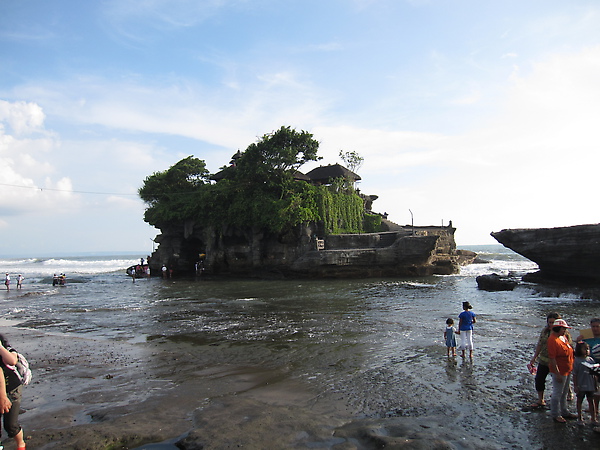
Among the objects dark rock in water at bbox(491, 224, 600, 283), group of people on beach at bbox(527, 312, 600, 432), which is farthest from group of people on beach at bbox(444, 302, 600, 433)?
dark rock in water at bbox(491, 224, 600, 283)

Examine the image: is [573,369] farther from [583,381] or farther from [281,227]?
[281,227]

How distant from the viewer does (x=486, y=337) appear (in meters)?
12.0

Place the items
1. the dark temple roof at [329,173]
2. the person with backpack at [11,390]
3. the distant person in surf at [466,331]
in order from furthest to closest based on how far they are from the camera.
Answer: the dark temple roof at [329,173]
the distant person in surf at [466,331]
the person with backpack at [11,390]

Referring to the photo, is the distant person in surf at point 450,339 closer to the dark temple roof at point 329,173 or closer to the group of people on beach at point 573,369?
the group of people on beach at point 573,369

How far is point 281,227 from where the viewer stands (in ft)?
111

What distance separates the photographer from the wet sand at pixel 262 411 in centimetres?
523

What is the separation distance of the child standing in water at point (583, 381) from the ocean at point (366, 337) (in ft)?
1.58

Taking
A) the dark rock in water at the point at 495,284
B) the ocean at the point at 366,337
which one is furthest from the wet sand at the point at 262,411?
the dark rock in water at the point at 495,284

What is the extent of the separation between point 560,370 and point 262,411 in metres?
4.72

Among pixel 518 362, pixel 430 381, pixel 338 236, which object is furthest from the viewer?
pixel 338 236

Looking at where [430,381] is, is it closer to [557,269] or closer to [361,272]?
[557,269]

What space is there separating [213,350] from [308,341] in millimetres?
2849

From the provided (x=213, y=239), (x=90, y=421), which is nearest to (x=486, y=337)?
(x=90, y=421)

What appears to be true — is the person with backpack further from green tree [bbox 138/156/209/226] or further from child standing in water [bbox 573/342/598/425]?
green tree [bbox 138/156/209/226]
